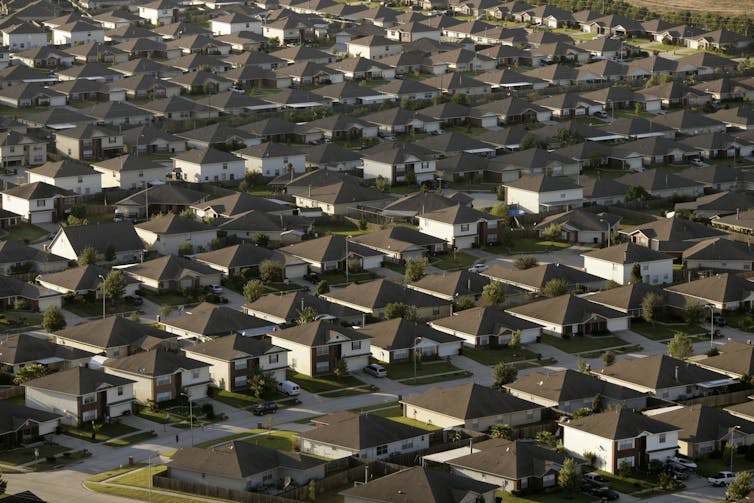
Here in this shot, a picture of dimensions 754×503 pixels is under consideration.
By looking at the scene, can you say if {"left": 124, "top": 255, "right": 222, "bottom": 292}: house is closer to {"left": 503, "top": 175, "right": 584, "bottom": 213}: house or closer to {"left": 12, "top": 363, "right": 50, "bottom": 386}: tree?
{"left": 12, "top": 363, "right": 50, "bottom": 386}: tree

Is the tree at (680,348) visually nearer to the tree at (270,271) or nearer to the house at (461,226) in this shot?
the tree at (270,271)

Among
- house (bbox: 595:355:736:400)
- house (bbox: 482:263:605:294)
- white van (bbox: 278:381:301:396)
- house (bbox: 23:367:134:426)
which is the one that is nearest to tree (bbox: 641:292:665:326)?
house (bbox: 482:263:605:294)

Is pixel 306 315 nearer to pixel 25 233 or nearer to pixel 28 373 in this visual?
pixel 28 373

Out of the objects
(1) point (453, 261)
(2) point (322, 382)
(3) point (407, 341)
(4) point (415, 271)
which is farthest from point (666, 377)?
(1) point (453, 261)

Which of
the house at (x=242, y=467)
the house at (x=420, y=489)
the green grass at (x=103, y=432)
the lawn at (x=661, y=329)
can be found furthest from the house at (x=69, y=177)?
the house at (x=420, y=489)

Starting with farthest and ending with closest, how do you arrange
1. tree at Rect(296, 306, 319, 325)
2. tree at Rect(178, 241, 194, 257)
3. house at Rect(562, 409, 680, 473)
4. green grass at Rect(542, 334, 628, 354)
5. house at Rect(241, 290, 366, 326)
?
tree at Rect(178, 241, 194, 257) → house at Rect(241, 290, 366, 326) → green grass at Rect(542, 334, 628, 354) → tree at Rect(296, 306, 319, 325) → house at Rect(562, 409, 680, 473)

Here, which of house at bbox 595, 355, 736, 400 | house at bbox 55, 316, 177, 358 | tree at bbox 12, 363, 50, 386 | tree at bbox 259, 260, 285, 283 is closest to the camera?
tree at bbox 12, 363, 50, 386

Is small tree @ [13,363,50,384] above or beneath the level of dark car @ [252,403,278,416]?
above
